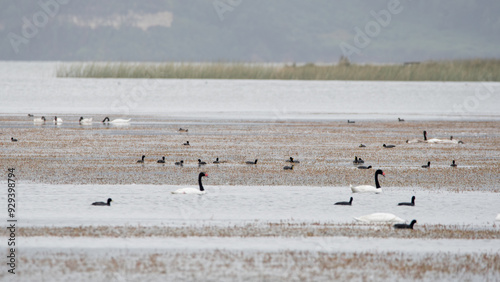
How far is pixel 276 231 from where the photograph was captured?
1120cm

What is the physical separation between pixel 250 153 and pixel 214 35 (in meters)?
173

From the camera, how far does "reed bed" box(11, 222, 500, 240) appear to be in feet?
35.6

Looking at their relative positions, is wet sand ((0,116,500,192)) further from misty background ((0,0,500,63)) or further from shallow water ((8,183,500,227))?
misty background ((0,0,500,63))

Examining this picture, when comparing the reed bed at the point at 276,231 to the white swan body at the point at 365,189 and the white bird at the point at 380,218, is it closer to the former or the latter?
the white bird at the point at 380,218

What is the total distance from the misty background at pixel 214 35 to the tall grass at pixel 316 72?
115606 millimetres

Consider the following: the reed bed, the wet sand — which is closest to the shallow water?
the reed bed

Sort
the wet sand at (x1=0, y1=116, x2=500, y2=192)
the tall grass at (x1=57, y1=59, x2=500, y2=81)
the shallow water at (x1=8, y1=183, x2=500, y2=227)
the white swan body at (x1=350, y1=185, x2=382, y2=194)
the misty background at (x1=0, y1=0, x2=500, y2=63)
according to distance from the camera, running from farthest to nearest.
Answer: the misty background at (x1=0, y1=0, x2=500, y2=63)
the tall grass at (x1=57, y1=59, x2=500, y2=81)
the wet sand at (x1=0, y1=116, x2=500, y2=192)
the white swan body at (x1=350, y1=185, x2=382, y2=194)
the shallow water at (x1=8, y1=183, x2=500, y2=227)

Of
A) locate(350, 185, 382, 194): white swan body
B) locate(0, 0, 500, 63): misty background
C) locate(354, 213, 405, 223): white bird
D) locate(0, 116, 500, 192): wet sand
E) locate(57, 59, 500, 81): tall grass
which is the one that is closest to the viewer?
locate(354, 213, 405, 223): white bird

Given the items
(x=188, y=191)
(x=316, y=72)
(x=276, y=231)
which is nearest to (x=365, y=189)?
(x=188, y=191)

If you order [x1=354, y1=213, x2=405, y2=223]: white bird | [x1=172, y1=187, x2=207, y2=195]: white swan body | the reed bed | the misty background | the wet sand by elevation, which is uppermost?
the misty background

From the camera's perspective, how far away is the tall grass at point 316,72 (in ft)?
200

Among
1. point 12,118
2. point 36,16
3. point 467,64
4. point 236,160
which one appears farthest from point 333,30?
point 236,160

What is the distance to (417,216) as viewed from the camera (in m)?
12.6

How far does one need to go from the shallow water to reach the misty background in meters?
165
